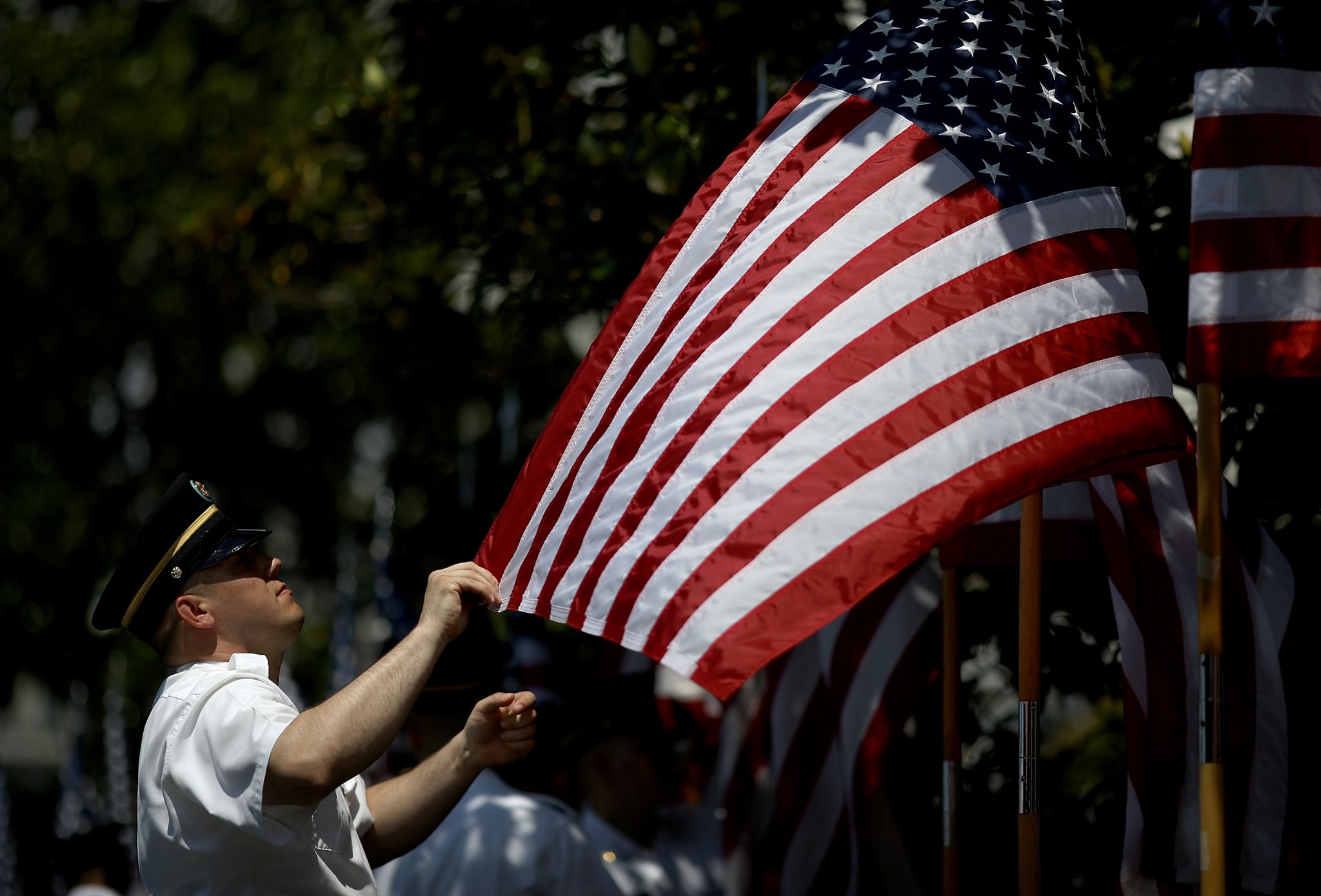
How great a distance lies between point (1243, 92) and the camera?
324cm

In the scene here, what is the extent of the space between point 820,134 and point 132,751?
12951 millimetres

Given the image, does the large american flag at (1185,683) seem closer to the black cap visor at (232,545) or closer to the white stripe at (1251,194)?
the white stripe at (1251,194)

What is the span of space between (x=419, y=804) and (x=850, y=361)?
153cm

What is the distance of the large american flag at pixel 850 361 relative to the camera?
9.75ft

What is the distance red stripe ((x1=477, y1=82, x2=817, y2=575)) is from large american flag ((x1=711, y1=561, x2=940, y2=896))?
7.71 feet

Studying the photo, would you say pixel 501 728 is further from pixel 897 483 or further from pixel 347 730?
pixel 897 483

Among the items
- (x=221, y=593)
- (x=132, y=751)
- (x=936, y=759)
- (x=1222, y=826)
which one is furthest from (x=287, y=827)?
(x=132, y=751)

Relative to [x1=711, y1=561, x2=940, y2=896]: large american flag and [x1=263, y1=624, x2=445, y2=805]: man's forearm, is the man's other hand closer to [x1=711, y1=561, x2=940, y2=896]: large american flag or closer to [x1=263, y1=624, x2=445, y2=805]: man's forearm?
[x1=263, y1=624, x2=445, y2=805]: man's forearm

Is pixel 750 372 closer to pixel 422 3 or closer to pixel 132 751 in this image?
pixel 422 3

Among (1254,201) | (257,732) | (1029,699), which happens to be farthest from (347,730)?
(1254,201)

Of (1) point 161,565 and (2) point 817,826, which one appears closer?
(1) point 161,565

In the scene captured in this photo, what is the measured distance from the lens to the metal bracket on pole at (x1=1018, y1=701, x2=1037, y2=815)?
11.4ft

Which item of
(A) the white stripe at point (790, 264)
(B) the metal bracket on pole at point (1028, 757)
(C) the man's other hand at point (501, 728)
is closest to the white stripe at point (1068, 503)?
(B) the metal bracket on pole at point (1028, 757)

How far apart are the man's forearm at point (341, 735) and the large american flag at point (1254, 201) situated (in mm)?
1879
